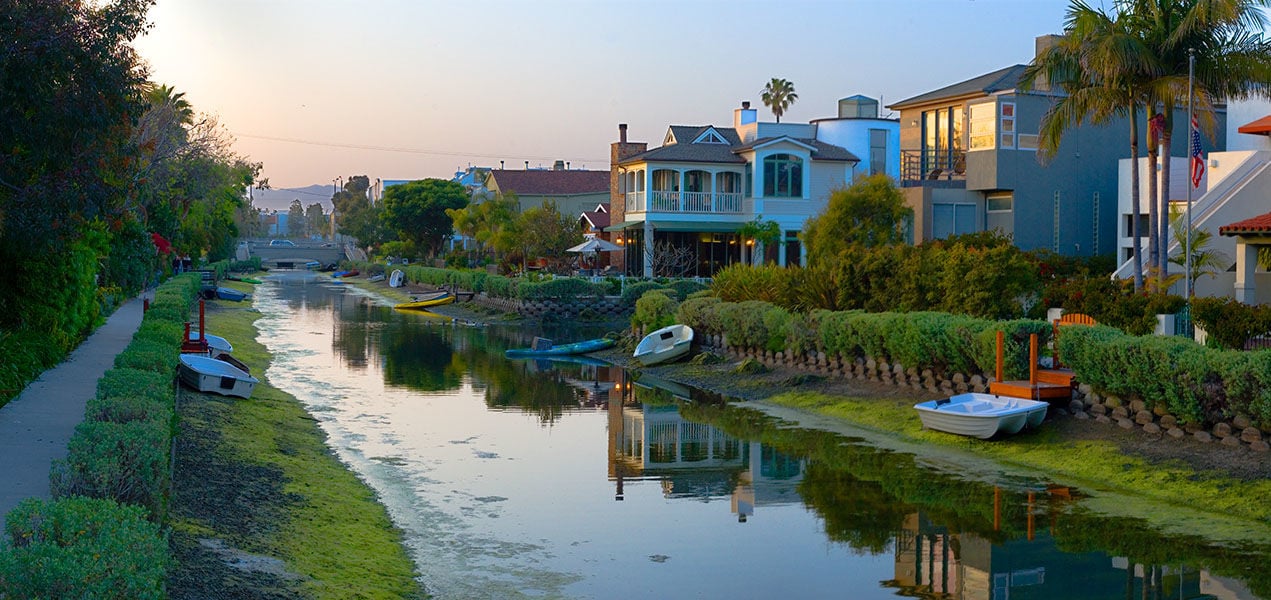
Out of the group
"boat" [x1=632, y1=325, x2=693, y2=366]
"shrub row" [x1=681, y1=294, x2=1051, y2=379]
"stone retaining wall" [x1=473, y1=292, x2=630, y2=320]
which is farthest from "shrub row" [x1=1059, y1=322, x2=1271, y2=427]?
"stone retaining wall" [x1=473, y1=292, x2=630, y2=320]

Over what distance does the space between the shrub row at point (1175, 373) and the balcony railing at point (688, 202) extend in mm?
38796

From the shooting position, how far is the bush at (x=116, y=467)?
9172mm

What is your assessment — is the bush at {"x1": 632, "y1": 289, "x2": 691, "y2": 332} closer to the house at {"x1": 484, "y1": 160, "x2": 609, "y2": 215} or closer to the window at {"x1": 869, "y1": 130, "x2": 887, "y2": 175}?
the window at {"x1": 869, "y1": 130, "x2": 887, "y2": 175}

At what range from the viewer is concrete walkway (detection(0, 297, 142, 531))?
1163cm

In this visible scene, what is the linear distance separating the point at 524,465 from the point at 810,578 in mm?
7049

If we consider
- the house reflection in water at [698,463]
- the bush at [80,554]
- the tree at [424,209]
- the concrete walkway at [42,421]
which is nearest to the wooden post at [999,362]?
the house reflection in water at [698,463]

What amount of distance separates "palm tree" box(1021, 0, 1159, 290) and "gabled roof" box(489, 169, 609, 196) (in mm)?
61513

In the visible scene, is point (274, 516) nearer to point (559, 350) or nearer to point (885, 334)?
point (885, 334)

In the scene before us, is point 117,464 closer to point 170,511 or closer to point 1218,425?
point 170,511

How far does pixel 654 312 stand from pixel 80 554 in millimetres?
29745

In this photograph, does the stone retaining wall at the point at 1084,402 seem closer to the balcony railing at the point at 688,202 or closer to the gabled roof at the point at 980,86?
the gabled roof at the point at 980,86

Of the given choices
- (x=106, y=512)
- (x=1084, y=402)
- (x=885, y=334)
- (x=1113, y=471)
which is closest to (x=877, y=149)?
(x=885, y=334)

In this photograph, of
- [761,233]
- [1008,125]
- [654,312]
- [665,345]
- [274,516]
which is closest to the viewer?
[274,516]

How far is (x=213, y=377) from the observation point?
843 inches
